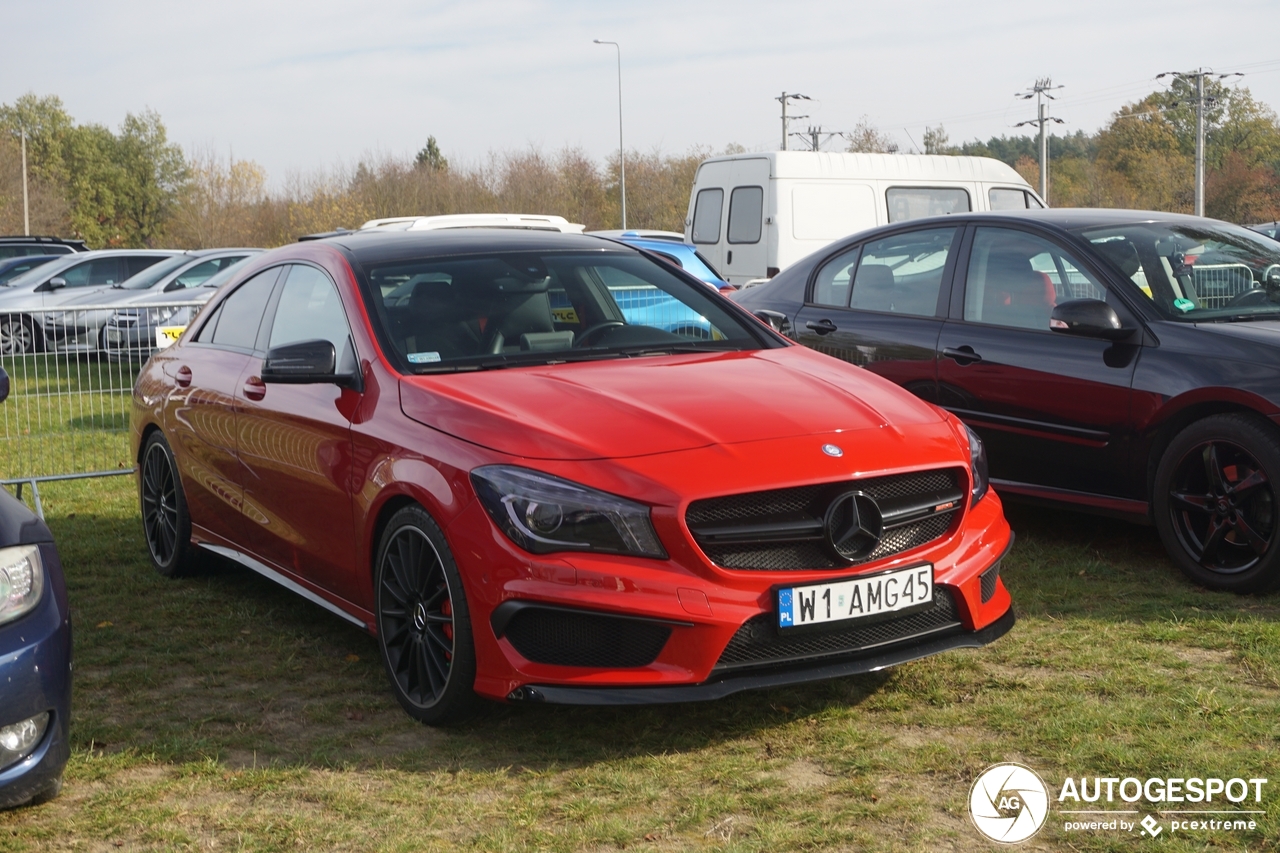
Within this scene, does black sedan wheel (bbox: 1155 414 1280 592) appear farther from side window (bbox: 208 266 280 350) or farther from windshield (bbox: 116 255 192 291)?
windshield (bbox: 116 255 192 291)

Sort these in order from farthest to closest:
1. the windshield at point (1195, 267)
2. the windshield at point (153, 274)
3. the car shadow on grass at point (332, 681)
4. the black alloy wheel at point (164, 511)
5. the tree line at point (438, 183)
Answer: the tree line at point (438, 183), the windshield at point (153, 274), the black alloy wheel at point (164, 511), the windshield at point (1195, 267), the car shadow on grass at point (332, 681)

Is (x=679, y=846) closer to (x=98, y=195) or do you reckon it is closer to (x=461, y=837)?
(x=461, y=837)

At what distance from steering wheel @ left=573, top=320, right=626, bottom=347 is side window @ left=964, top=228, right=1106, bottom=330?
223 cm

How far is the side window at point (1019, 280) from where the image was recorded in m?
6.13

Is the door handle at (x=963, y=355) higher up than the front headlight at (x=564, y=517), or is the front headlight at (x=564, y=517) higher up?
the door handle at (x=963, y=355)

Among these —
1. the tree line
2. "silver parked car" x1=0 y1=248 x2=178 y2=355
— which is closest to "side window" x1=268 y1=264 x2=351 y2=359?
"silver parked car" x1=0 y1=248 x2=178 y2=355

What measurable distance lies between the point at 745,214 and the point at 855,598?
12.0 m

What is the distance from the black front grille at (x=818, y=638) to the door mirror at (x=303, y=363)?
1.77m

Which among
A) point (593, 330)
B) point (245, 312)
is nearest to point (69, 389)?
point (245, 312)

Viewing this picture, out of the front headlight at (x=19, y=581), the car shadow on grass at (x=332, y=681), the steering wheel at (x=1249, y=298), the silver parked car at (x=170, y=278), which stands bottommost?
the car shadow on grass at (x=332, y=681)

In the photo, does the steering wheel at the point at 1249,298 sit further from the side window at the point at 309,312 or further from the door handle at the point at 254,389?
the door handle at the point at 254,389

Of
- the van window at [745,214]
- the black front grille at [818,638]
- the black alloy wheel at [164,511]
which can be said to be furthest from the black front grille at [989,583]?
the van window at [745,214]

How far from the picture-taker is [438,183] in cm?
6153

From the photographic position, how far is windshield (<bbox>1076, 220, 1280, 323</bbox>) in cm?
585
